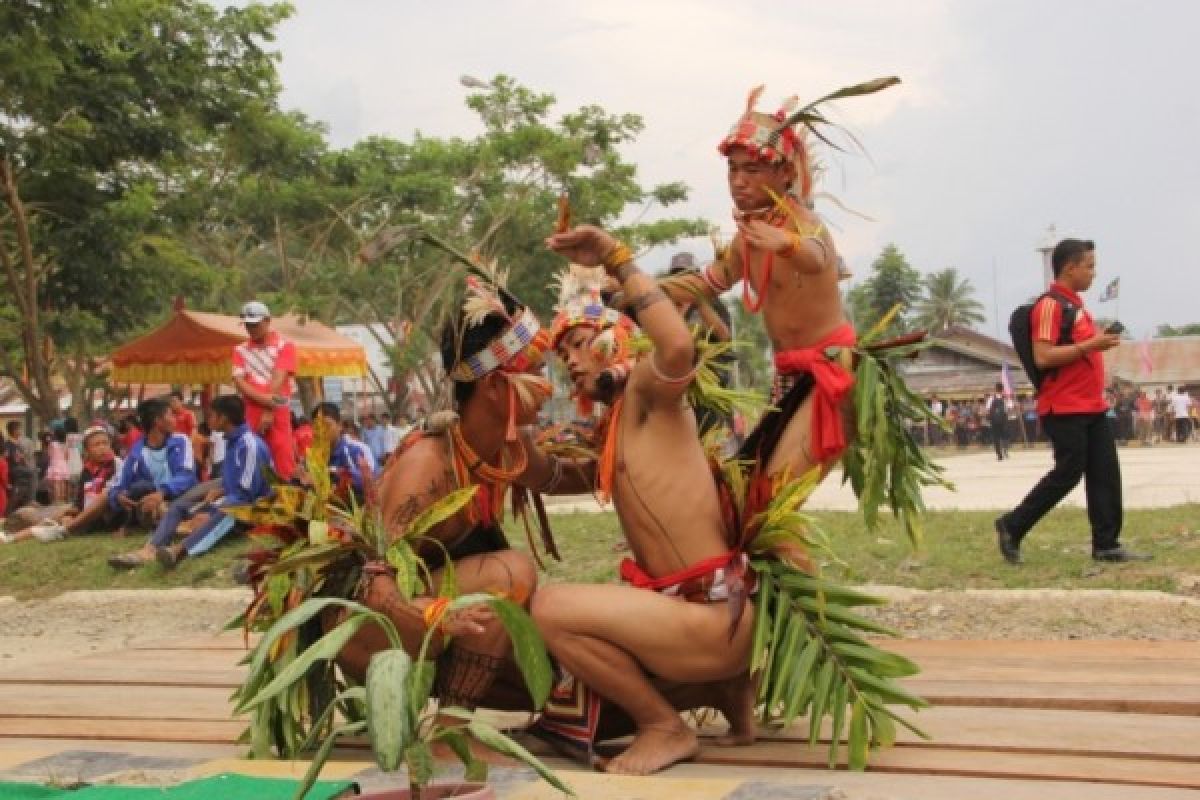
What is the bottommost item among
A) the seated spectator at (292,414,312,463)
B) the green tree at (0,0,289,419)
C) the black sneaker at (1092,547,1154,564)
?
the black sneaker at (1092,547,1154,564)

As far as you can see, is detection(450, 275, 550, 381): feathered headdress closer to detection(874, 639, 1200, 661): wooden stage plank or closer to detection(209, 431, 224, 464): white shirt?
detection(874, 639, 1200, 661): wooden stage plank

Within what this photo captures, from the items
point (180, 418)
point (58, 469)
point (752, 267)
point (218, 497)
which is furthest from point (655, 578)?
point (58, 469)

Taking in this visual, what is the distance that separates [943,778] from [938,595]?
348 centimetres

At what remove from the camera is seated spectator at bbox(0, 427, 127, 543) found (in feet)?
35.8

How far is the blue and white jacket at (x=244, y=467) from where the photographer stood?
9.02m

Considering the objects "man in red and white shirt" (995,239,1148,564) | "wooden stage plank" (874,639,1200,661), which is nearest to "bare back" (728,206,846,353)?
"wooden stage plank" (874,639,1200,661)

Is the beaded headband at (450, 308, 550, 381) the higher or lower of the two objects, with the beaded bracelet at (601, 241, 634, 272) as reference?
lower

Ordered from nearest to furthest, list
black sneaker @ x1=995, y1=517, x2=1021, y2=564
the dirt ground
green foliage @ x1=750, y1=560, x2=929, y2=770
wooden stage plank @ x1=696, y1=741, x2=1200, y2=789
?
wooden stage plank @ x1=696, y1=741, x2=1200, y2=789 < green foliage @ x1=750, y1=560, x2=929, y2=770 < the dirt ground < black sneaker @ x1=995, y1=517, x2=1021, y2=564

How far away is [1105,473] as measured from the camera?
6840mm

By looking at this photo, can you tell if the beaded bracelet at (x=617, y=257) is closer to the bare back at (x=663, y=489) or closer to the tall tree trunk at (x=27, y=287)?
the bare back at (x=663, y=489)

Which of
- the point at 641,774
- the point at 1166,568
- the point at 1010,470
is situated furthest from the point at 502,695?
the point at 1010,470

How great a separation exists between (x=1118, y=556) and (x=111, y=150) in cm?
1128

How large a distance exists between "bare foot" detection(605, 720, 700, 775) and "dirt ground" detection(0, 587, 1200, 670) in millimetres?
2635

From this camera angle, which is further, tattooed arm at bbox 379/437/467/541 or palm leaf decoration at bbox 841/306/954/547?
palm leaf decoration at bbox 841/306/954/547
